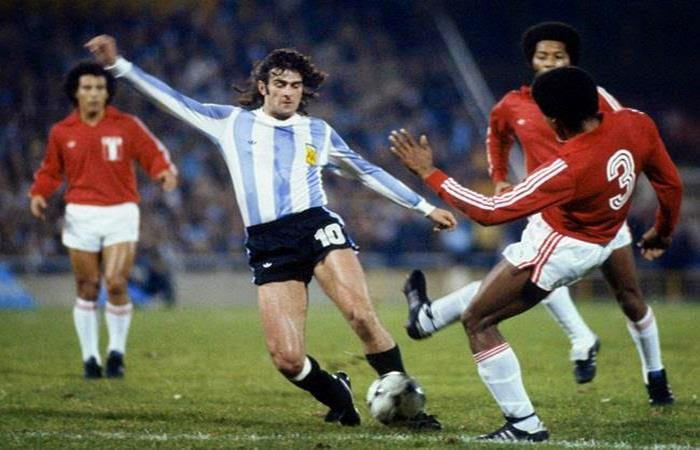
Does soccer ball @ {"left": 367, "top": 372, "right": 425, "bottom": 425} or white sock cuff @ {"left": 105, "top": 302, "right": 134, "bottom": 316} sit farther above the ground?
white sock cuff @ {"left": 105, "top": 302, "right": 134, "bottom": 316}

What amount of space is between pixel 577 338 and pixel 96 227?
455 cm

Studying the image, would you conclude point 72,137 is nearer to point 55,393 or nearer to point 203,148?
point 55,393

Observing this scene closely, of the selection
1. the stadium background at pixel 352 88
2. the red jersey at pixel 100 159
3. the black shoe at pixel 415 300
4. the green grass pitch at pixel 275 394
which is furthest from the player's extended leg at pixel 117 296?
the stadium background at pixel 352 88

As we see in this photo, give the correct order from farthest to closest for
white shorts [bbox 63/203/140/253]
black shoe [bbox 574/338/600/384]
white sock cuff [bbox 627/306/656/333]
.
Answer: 1. white shorts [bbox 63/203/140/253]
2. black shoe [bbox 574/338/600/384]
3. white sock cuff [bbox 627/306/656/333]

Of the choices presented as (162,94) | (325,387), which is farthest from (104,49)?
(325,387)

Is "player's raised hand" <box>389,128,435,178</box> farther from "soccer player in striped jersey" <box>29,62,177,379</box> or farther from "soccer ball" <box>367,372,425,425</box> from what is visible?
"soccer player in striped jersey" <box>29,62,177,379</box>

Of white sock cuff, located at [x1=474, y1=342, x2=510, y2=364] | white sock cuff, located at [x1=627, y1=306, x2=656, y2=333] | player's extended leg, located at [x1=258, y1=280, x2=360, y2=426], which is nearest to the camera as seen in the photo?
white sock cuff, located at [x1=474, y1=342, x2=510, y2=364]

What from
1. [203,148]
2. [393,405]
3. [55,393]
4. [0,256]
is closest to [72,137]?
[55,393]

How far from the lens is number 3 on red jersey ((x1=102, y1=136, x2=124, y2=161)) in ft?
41.6

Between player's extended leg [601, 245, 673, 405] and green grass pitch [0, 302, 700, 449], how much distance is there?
0.59 ft

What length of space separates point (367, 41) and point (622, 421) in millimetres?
24561

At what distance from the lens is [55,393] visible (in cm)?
1090

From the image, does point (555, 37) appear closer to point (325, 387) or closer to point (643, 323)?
point (643, 323)

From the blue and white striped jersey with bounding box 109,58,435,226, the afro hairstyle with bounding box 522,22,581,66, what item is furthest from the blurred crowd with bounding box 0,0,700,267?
the blue and white striped jersey with bounding box 109,58,435,226
